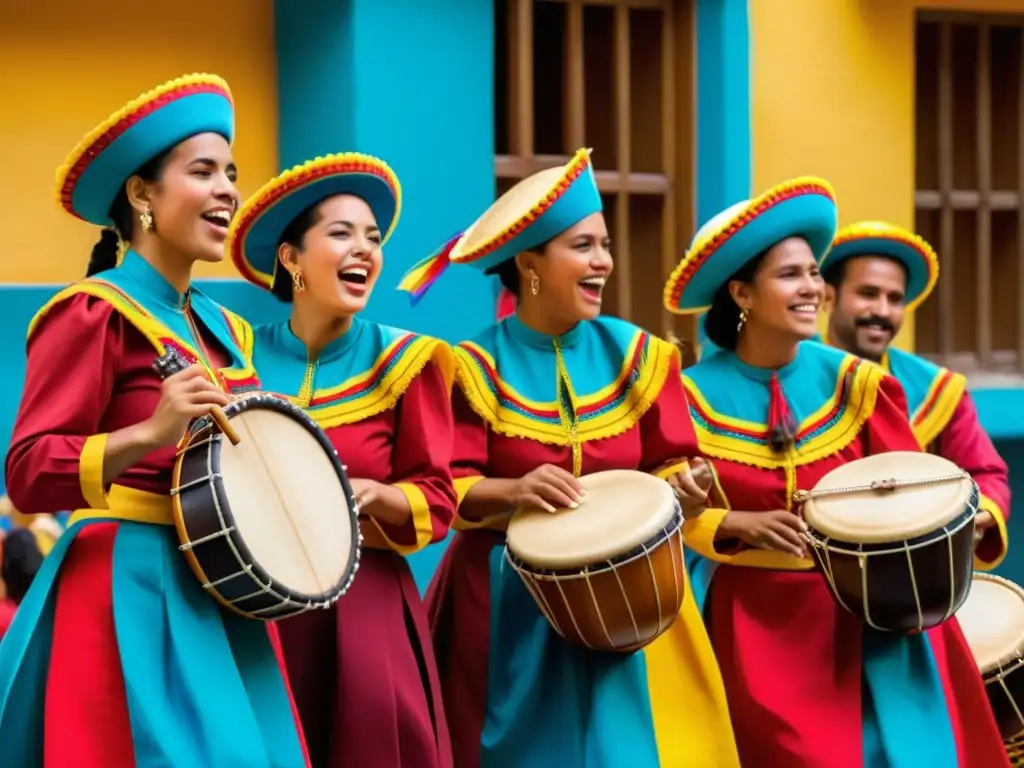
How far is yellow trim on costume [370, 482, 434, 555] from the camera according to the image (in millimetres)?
4500

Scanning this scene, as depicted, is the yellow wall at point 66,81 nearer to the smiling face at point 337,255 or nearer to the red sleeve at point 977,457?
the smiling face at point 337,255

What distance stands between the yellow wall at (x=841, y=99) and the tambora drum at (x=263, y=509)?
433 centimetres

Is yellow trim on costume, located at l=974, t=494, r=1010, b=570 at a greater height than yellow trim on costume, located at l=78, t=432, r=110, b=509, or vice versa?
yellow trim on costume, located at l=78, t=432, r=110, b=509

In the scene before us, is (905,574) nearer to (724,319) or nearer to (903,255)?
(724,319)

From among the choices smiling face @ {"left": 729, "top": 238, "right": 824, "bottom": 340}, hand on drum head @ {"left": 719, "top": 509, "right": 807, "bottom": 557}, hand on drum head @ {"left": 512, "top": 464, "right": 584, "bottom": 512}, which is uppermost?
smiling face @ {"left": 729, "top": 238, "right": 824, "bottom": 340}

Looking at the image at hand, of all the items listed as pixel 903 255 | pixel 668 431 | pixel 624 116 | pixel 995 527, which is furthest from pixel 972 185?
pixel 668 431

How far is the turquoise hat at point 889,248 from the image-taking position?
6137mm

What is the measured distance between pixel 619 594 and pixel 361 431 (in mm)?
773

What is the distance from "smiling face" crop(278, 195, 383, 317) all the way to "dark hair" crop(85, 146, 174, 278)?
2.16 ft

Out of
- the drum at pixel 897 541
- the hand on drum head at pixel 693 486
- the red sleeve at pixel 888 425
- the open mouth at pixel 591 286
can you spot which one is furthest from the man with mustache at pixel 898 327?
the open mouth at pixel 591 286

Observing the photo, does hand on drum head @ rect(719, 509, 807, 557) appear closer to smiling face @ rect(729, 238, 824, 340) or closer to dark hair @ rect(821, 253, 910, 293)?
smiling face @ rect(729, 238, 824, 340)

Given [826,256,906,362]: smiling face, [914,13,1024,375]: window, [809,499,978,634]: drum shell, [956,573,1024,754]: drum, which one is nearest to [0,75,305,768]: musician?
[809,499,978,634]: drum shell

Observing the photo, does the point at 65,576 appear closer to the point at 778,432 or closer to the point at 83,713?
the point at 83,713

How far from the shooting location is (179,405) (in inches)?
143
